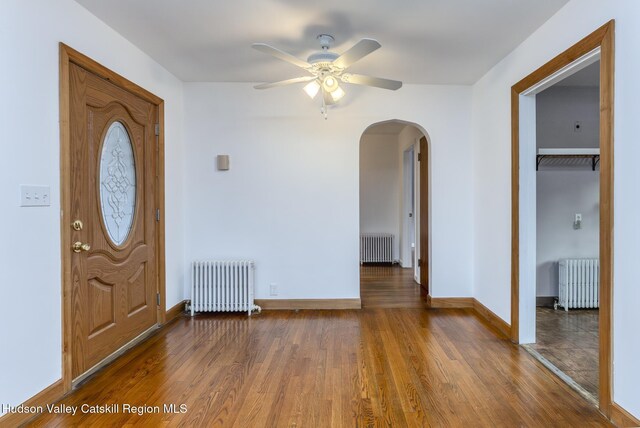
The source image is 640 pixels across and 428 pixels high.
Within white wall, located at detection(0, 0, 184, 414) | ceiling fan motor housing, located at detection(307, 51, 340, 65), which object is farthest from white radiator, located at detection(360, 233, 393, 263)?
white wall, located at detection(0, 0, 184, 414)

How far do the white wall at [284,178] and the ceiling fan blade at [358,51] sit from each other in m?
1.39

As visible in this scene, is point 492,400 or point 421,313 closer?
point 492,400

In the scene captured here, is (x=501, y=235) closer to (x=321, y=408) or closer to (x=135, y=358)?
(x=321, y=408)

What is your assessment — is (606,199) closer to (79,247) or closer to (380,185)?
(79,247)

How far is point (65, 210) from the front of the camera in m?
2.23

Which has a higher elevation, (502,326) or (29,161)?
(29,161)

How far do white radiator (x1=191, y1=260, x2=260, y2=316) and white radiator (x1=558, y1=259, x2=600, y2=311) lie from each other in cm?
333

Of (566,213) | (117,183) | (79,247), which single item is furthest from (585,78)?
(79,247)

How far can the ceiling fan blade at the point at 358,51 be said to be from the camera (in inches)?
85.0

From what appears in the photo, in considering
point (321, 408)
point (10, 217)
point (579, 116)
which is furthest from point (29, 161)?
point (579, 116)

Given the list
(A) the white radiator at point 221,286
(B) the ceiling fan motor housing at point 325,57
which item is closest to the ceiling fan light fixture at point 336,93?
(B) the ceiling fan motor housing at point 325,57

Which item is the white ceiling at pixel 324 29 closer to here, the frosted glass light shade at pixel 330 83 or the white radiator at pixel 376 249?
the frosted glass light shade at pixel 330 83

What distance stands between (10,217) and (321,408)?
1.97 meters
